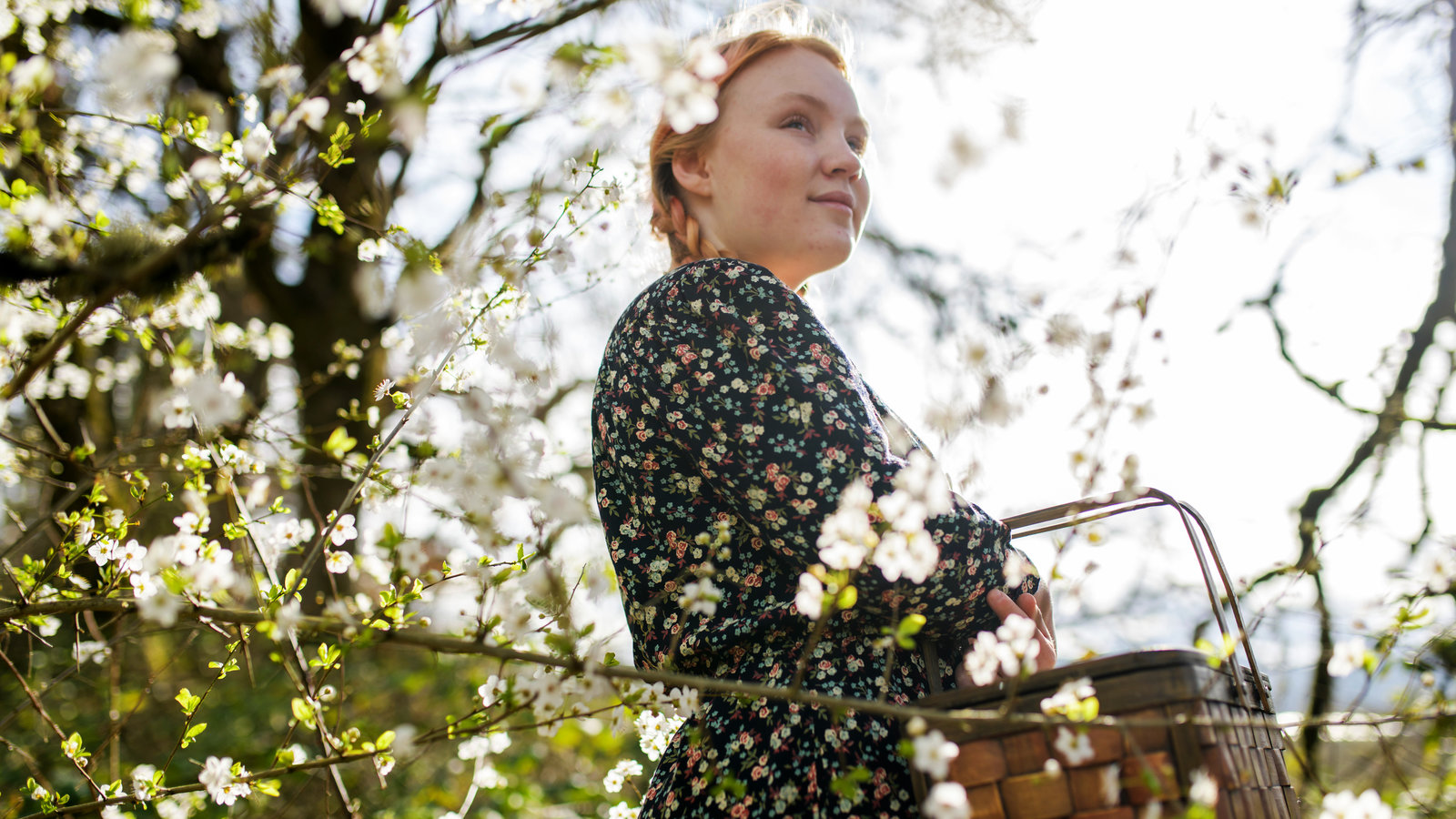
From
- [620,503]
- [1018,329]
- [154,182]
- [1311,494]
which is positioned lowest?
[620,503]

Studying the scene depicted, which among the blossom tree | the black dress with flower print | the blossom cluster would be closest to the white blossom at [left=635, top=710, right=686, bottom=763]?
the blossom tree

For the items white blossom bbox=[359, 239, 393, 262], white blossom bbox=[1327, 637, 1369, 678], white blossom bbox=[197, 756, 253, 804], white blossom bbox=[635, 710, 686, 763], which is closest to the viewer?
white blossom bbox=[1327, 637, 1369, 678]

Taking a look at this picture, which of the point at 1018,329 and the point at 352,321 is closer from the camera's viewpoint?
the point at 1018,329

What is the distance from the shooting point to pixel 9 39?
258 cm

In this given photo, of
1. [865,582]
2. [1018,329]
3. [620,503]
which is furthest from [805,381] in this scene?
[1018,329]

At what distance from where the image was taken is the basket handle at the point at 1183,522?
94 centimetres

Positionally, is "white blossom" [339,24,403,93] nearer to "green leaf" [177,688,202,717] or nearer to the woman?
the woman

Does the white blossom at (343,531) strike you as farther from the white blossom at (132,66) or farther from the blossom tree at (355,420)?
the white blossom at (132,66)

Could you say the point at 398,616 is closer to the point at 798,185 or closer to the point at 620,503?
the point at 620,503

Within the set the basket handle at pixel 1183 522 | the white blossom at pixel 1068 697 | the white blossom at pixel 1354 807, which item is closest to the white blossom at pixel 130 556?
the basket handle at pixel 1183 522

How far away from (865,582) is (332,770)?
1.04m

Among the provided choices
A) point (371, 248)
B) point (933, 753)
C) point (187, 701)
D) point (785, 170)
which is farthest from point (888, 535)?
point (371, 248)

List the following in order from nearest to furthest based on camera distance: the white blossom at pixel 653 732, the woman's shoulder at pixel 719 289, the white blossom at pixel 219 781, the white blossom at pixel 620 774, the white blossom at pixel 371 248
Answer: the woman's shoulder at pixel 719 289, the white blossom at pixel 219 781, the white blossom at pixel 653 732, the white blossom at pixel 620 774, the white blossom at pixel 371 248

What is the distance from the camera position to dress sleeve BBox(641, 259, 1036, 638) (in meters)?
0.94
